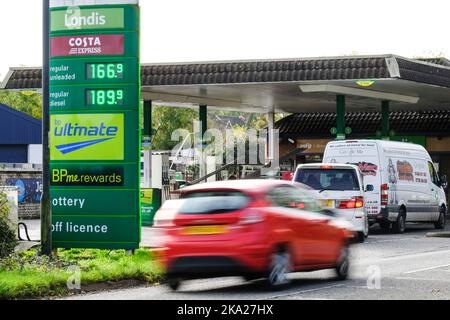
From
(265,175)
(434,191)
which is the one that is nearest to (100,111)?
(434,191)

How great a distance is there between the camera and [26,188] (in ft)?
140

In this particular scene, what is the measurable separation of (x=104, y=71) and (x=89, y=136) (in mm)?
1227

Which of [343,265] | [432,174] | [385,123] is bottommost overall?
[343,265]

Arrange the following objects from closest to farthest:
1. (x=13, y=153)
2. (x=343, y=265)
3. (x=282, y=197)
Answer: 1. (x=282, y=197)
2. (x=343, y=265)
3. (x=13, y=153)

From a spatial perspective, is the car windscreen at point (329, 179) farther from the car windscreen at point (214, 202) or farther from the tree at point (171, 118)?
the tree at point (171, 118)

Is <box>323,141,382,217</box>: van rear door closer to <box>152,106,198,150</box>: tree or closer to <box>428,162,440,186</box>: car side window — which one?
<box>428,162,440,186</box>: car side window

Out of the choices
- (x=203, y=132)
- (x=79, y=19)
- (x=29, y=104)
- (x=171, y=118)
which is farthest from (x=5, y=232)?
(x=171, y=118)

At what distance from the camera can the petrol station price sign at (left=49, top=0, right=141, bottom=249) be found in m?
20.6

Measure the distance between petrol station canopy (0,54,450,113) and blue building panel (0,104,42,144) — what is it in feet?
44.8

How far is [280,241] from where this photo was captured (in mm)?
15812
